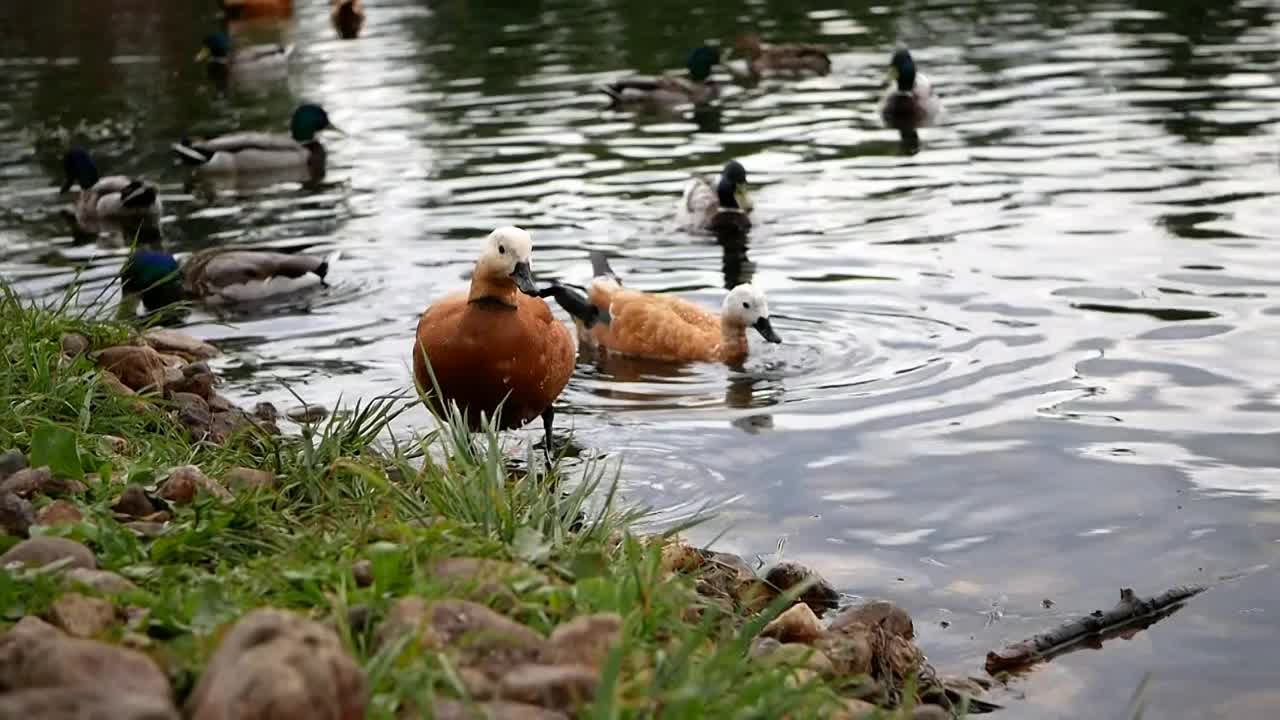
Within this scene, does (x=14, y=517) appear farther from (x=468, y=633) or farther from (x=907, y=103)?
(x=907, y=103)

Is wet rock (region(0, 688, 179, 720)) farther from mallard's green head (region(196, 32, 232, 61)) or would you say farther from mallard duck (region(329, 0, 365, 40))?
mallard duck (region(329, 0, 365, 40))

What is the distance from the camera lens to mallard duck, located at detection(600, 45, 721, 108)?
20.1 meters

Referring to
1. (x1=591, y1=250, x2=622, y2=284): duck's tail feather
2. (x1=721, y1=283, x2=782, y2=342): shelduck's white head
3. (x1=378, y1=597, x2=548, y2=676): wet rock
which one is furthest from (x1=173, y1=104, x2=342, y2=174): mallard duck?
(x1=378, y1=597, x2=548, y2=676): wet rock

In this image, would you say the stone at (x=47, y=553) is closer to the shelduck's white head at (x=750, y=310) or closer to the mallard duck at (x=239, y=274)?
the shelduck's white head at (x=750, y=310)

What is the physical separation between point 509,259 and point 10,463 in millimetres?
2858

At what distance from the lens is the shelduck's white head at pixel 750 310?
10.6m

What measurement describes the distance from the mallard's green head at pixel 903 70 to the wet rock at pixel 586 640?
48.4 ft

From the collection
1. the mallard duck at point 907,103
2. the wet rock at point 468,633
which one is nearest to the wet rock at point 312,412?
the wet rock at point 468,633

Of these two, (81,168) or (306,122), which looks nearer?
(81,168)

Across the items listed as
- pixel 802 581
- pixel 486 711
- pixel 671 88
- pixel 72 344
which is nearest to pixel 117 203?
pixel 671 88

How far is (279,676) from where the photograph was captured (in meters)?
3.44

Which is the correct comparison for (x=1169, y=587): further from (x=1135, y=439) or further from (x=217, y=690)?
(x=217, y=690)

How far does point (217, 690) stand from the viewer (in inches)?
138

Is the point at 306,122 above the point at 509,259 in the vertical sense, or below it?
below
